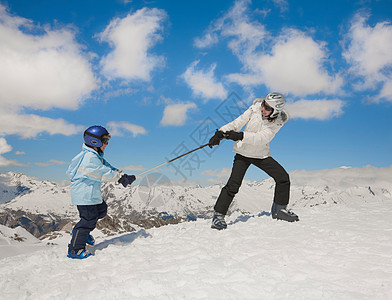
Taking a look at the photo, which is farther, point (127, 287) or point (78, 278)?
point (78, 278)

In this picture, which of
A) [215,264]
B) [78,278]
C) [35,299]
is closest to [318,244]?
[215,264]

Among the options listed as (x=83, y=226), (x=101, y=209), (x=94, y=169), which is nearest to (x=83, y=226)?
(x=83, y=226)

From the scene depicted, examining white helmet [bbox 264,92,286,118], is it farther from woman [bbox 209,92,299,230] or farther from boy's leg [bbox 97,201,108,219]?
boy's leg [bbox 97,201,108,219]

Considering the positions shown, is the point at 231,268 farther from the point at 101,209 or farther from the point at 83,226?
the point at 101,209

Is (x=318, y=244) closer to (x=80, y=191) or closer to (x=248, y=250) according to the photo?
(x=248, y=250)

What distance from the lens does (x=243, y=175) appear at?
23.6 ft

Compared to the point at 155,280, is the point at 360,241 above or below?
above

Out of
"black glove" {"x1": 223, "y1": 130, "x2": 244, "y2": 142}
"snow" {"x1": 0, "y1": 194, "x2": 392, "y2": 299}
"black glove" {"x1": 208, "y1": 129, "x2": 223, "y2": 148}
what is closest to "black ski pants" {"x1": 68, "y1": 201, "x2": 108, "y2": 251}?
"snow" {"x1": 0, "y1": 194, "x2": 392, "y2": 299}

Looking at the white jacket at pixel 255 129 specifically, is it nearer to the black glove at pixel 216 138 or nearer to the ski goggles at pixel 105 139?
the black glove at pixel 216 138

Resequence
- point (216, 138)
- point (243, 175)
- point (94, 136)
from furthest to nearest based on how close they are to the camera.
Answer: point (243, 175), point (216, 138), point (94, 136)

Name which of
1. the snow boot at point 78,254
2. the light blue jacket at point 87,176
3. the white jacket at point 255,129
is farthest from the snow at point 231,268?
the white jacket at point 255,129

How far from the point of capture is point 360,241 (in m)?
5.00

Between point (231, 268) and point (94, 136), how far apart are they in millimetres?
4126

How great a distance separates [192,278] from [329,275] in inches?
74.3
